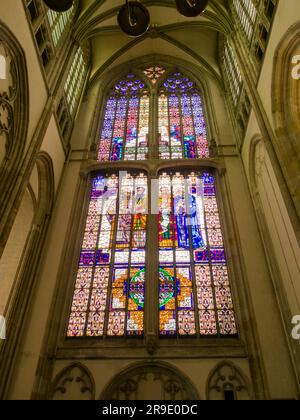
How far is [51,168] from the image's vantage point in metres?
10.3

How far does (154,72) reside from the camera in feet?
51.8

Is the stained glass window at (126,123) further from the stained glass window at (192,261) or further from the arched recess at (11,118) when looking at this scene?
the arched recess at (11,118)

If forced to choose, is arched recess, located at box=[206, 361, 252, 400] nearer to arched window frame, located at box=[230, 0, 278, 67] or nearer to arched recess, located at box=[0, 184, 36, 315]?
arched recess, located at box=[0, 184, 36, 315]

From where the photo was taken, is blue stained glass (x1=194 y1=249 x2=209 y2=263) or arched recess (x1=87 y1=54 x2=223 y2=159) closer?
blue stained glass (x1=194 y1=249 x2=209 y2=263)

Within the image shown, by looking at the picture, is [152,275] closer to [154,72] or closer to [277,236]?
[277,236]

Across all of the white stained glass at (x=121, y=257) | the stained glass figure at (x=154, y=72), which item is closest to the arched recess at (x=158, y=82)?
the stained glass figure at (x=154, y=72)

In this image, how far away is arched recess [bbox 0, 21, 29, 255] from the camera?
7.17 metres

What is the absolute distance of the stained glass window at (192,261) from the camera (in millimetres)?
8273

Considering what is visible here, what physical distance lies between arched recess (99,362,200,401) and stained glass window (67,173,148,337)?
0.87 metres

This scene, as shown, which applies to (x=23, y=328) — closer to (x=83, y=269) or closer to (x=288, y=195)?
(x=83, y=269)

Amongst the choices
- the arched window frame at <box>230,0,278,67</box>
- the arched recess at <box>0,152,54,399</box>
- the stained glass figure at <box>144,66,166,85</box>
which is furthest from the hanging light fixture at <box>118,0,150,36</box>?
the stained glass figure at <box>144,66,166,85</box>

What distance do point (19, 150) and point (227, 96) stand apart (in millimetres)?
8837

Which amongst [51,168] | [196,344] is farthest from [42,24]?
[196,344]

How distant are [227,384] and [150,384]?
1657 mm
